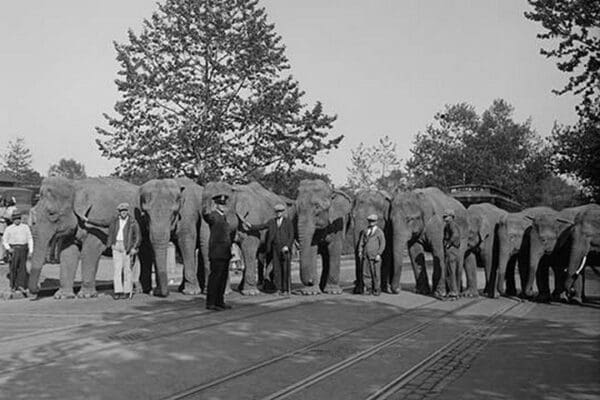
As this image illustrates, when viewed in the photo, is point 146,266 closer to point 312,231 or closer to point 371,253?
point 312,231

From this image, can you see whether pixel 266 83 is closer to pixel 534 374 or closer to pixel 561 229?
pixel 561 229

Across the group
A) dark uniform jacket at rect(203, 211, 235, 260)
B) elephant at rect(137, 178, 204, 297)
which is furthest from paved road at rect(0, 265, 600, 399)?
elephant at rect(137, 178, 204, 297)

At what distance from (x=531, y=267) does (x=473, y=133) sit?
6817 cm

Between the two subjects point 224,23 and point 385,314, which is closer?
point 385,314

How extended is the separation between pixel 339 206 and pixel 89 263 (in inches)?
269

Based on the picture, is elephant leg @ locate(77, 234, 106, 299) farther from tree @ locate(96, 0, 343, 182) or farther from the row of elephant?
tree @ locate(96, 0, 343, 182)

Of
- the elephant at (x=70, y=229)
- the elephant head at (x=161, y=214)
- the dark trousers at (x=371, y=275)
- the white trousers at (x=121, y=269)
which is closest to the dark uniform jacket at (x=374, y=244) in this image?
the dark trousers at (x=371, y=275)

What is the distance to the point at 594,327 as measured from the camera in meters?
14.5

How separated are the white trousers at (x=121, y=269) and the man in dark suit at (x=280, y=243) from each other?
3.41 metres

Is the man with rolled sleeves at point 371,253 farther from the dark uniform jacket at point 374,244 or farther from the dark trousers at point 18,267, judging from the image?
the dark trousers at point 18,267

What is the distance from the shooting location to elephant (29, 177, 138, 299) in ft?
60.5

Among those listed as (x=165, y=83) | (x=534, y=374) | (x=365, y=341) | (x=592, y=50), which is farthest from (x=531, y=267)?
(x=165, y=83)

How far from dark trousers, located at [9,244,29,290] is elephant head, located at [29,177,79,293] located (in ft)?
2.24

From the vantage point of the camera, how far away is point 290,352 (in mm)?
11047
